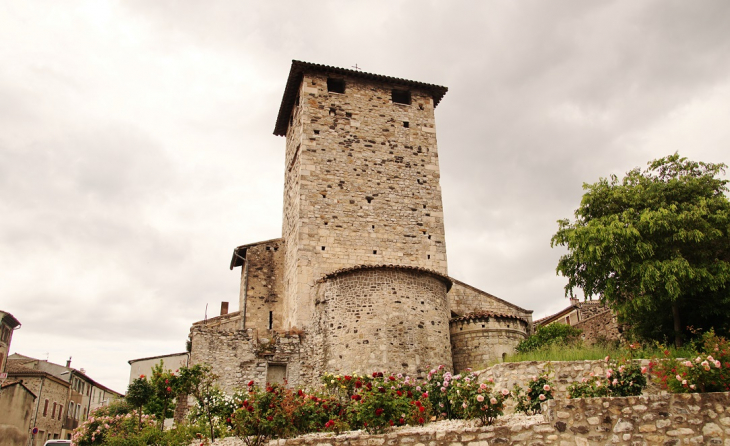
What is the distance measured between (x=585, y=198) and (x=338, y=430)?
9.85m

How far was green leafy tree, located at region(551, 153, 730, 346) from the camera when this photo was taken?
42.1 ft

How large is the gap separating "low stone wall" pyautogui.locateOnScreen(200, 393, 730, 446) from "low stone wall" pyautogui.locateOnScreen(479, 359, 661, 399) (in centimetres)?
230

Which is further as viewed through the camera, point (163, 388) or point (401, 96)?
point (401, 96)

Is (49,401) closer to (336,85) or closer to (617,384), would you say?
(336,85)

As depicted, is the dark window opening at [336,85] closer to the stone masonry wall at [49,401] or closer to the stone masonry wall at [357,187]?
the stone masonry wall at [357,187]

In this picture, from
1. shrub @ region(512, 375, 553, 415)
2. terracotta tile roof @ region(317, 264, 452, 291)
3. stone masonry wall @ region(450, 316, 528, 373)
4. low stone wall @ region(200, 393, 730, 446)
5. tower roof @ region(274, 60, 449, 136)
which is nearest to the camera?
low stone wall @ region(200, 393, 730, 446)

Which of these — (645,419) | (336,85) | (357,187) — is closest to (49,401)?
(357,187)

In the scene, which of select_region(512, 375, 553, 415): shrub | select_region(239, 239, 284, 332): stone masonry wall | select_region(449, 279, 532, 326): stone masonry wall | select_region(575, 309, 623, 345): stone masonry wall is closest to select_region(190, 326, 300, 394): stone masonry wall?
select_region(239, 239, 284, 332): stone masonry wall

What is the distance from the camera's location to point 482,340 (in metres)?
15.9

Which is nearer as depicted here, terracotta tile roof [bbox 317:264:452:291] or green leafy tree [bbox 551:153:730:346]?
green leafy tree [bbox 551:153:730:346]

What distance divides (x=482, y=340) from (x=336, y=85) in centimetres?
1158

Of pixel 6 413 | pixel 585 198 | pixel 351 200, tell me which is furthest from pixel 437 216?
pixel 6 413

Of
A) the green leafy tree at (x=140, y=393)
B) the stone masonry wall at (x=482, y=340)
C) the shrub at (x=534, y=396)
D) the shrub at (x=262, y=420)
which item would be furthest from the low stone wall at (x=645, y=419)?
the stone masonry wall at (x=482, y=340)

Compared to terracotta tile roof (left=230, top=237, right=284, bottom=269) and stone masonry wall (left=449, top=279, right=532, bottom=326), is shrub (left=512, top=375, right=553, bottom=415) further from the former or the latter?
terracotta tile roof (left=230, top=237, right=284, bottom=269)
